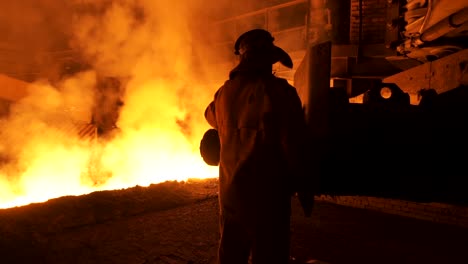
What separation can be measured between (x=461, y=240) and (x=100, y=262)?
428 centimetres

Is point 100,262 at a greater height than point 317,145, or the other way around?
point 317,145

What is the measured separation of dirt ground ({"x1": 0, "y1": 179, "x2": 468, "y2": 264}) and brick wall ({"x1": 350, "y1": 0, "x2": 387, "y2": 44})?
4419 mm

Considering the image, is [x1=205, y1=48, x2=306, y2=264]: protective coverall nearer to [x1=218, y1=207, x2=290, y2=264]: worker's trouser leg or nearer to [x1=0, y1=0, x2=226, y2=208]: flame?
[x1=218, y1=207, x2=290, y2=264]: worker's trouser leg

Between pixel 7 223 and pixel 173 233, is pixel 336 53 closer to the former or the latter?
pixel 173 233

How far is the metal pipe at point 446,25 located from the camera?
2.76m

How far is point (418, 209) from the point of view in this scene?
5215 mm

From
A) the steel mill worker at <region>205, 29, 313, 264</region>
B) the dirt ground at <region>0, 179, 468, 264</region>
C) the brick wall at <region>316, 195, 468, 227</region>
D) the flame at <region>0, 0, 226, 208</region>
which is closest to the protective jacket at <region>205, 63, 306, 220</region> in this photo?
the steel mill worker at <region>205, 29, 313, 264</region>

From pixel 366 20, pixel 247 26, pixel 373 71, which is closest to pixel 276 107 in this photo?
pixel 373 71

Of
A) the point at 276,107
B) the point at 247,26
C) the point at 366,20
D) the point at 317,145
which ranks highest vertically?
the point at 247,26

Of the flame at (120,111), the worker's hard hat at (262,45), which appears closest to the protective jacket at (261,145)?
the worker's hard hat at (262,45)

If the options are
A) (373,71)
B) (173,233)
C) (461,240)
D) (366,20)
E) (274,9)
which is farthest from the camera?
(274,9)

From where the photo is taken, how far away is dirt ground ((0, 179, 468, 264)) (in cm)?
337

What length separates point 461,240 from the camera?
4320 millimetres

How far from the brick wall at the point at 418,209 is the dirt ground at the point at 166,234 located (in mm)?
125
